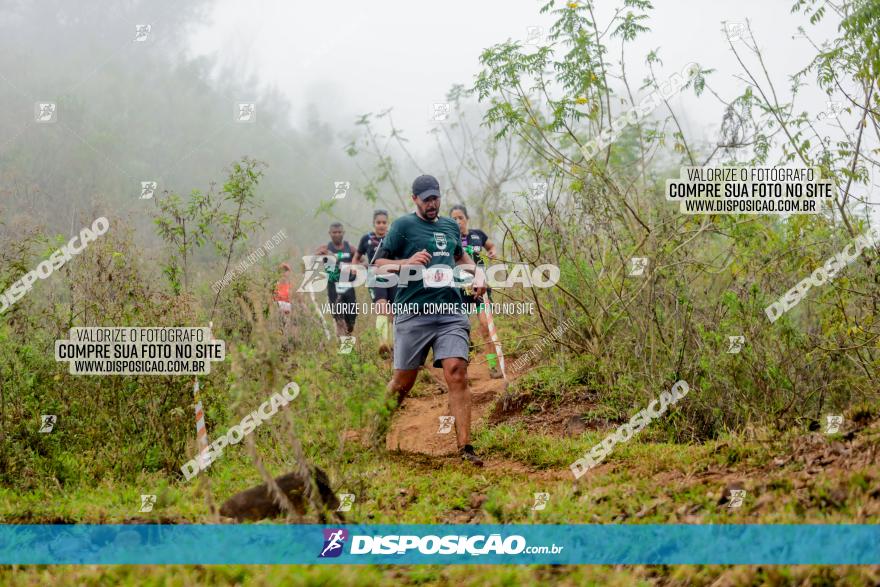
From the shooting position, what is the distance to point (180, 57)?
56.9 m

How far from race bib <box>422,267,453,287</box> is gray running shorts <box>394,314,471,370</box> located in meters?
0.25

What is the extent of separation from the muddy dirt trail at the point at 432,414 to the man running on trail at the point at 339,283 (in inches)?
70.4

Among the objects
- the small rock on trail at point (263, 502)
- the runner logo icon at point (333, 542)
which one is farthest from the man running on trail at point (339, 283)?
the runner logo icon at point (333, 542)

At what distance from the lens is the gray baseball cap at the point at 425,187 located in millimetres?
6082

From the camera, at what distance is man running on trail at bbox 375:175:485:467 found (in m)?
5.81

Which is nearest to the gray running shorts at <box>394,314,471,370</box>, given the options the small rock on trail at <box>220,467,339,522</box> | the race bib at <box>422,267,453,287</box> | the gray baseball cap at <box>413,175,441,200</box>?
the race bib at <box>422,267,453,287</box>

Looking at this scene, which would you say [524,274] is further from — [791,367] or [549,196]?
[791,367]

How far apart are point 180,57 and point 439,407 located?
55.9m

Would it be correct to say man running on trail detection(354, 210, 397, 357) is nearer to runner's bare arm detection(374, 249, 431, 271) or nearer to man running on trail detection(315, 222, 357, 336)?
man running on trail detection(315, 222, 357, 336)

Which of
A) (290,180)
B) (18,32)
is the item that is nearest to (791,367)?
(290,180)

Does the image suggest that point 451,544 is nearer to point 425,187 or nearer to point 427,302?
point 427,302

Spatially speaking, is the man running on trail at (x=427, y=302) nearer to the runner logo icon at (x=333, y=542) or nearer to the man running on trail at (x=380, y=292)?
the runner logo icon at (x=333, y=542)

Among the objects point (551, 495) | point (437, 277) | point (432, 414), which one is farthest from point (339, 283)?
point (551, 495)

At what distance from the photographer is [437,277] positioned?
5941 mm
